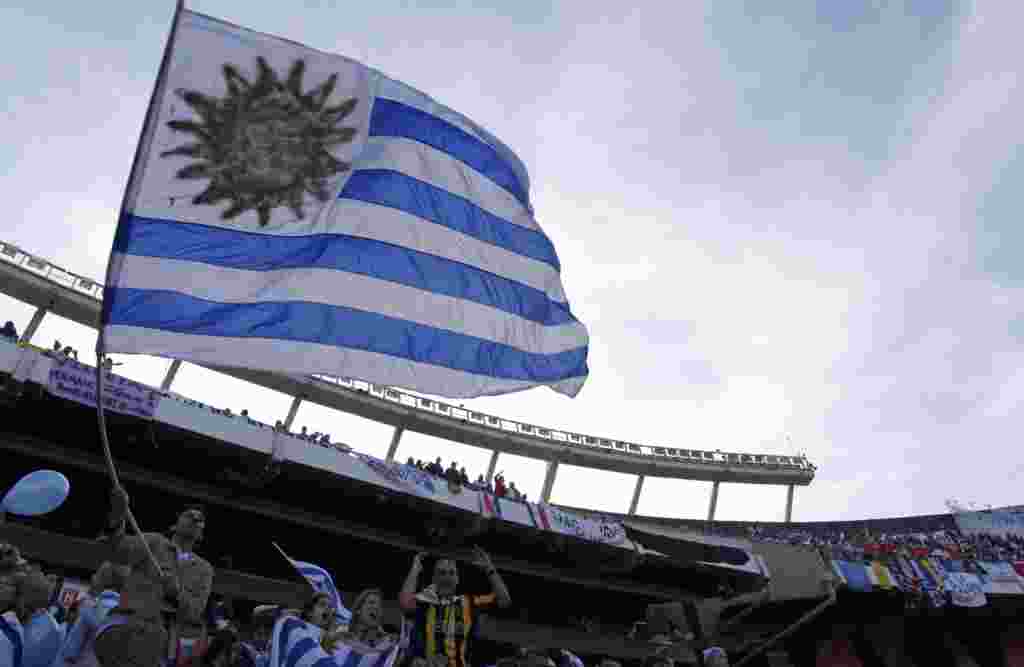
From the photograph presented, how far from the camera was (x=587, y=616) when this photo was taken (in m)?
28.3

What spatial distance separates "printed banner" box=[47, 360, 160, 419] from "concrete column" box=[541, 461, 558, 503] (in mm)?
21482

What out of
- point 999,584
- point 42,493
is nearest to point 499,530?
point 999,584

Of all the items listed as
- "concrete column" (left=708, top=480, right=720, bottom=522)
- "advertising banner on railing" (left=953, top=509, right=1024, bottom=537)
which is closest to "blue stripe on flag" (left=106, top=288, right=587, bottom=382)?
"concrete column" (left=708, top=480, right=720, bottom=522)

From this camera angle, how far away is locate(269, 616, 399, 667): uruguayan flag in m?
4.43

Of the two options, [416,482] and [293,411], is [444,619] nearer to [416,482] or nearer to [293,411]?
[416,482]

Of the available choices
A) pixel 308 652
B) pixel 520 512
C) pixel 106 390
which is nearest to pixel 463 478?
pixel 520 512

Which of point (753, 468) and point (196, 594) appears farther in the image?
point (753, 468)

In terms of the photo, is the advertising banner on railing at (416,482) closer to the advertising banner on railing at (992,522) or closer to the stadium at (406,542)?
the stadium at (406,542)

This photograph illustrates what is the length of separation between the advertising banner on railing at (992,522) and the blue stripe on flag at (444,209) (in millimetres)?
36422

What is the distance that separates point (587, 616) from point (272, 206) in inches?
1018

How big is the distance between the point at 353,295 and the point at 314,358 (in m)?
0.69

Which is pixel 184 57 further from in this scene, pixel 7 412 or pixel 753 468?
pixel 753 468

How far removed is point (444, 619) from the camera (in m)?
5.82

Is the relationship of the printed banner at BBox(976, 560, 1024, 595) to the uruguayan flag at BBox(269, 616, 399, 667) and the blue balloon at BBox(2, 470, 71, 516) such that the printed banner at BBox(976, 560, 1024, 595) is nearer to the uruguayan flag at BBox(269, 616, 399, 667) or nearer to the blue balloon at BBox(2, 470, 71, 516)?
the uruguayan flag at BBox(269, 616, 399, 667)
